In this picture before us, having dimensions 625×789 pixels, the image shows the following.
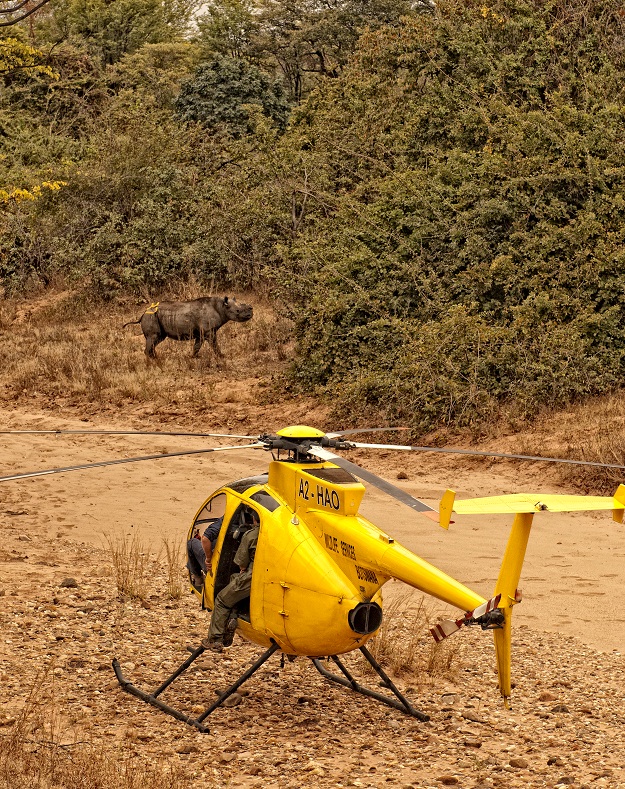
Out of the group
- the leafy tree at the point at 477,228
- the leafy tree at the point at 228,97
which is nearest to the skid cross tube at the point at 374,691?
the leafy tree at the point at 477,228

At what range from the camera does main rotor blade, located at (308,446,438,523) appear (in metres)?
5.25

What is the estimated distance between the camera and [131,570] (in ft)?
33.2

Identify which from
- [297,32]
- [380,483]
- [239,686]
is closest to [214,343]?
[239,686]

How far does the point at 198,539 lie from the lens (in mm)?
7512

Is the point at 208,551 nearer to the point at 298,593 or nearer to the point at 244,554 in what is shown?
the point at 244,554

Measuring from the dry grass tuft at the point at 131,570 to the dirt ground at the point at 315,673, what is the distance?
11 cm

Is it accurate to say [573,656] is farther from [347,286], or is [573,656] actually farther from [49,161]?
[49,161]

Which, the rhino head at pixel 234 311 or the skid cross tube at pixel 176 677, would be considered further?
the rhino head at pixel 234 311

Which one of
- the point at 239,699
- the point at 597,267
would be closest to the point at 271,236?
the point at 597,267

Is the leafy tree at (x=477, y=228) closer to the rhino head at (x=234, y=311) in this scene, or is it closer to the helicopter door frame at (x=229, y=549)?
the rhino head at (x=234, y=311)

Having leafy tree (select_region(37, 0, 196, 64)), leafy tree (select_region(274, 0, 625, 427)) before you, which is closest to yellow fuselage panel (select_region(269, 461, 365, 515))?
leafy tree (select_region(274, 0, 625, 427))

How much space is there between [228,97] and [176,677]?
2505 cm

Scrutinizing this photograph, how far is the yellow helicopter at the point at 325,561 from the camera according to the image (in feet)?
20.0

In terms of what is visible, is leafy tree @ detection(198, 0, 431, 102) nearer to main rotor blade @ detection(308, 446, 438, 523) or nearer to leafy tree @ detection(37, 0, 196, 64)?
leafy tree @ detection(37, 0, 196, 64)
